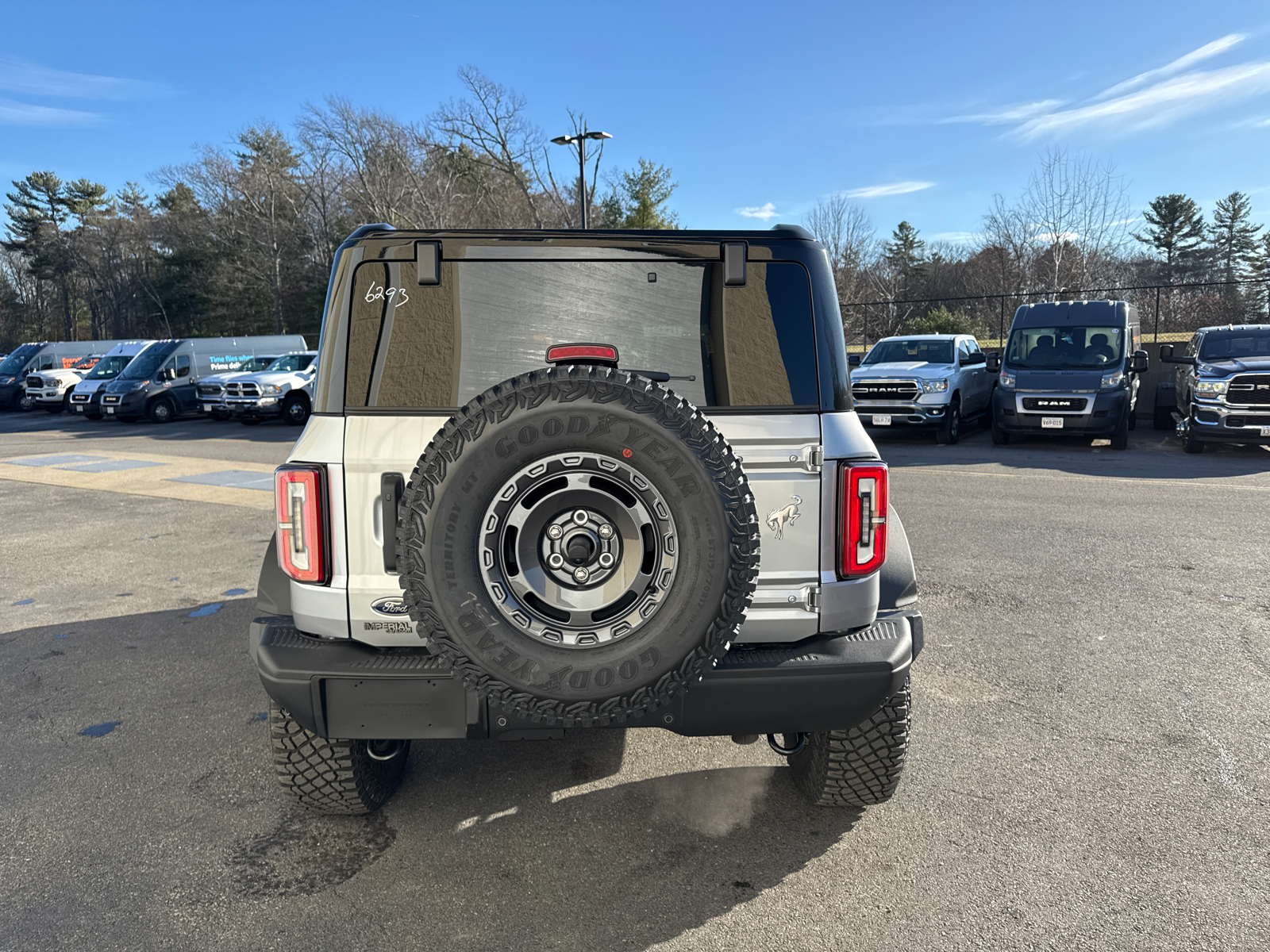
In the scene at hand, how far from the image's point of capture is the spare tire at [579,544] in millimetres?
2383

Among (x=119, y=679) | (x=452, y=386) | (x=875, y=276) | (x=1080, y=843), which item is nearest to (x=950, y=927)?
(x=1080, y=843)

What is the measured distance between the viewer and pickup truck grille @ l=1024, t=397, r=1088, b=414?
14.3 meters

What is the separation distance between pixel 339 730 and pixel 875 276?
43750 mm

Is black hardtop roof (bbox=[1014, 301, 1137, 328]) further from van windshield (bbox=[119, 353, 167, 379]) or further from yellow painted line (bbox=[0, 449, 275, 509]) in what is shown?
van windshield (bbox=[119, 353, 167, 379])

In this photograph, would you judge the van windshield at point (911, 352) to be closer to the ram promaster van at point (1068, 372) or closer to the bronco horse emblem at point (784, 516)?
the ram promaster van at point (1068, 372)

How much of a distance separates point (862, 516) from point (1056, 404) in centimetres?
1309

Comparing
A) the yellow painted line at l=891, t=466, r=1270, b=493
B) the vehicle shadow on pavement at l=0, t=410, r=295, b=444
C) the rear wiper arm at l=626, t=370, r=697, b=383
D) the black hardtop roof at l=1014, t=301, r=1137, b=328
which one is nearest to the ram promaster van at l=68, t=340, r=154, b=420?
the vehicle shadow on pavement at l=0, t=410, r=295, b=444

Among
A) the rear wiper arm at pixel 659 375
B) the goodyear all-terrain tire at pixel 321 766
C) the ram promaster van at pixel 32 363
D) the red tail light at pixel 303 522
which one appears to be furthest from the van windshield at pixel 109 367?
the rear wiper arm at pixel 659 375

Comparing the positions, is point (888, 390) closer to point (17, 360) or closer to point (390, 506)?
point (390, 506)

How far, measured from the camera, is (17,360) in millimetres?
32156

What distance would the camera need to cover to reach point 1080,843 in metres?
3.10

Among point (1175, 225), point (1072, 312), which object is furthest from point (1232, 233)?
point (1072, 312)

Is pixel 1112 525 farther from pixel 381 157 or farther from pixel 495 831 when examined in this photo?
pixel 381 157

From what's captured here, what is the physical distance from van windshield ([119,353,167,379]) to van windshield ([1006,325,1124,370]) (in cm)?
2122
